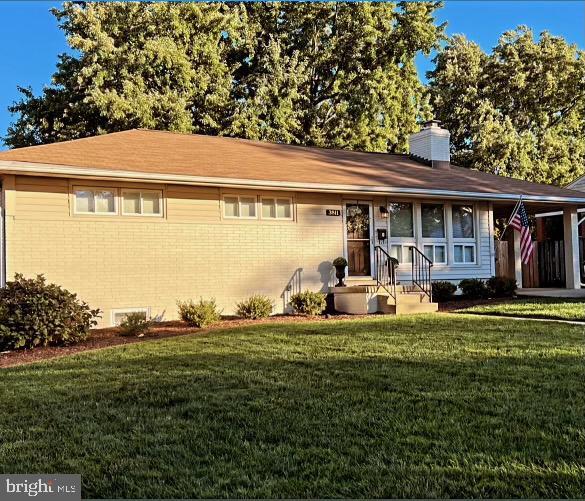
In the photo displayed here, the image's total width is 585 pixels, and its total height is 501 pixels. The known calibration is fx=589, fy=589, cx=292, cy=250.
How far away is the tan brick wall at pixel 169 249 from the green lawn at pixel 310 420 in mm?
3409

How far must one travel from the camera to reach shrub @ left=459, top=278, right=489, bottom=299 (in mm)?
14000

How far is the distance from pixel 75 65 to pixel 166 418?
65.5 feet

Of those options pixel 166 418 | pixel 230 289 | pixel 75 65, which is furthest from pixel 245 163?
pixel 75 65

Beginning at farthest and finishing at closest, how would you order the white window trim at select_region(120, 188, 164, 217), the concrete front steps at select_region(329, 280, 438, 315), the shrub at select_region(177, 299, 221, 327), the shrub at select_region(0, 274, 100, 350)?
the concrete front steps at select_region(329, 280, 438, 315)
the white window trim at select_region(120, 188, 164, 217)
the shrub at select_region(177, 299, 221, 327)
the shrub at select_region(0, 274, 100, 350)

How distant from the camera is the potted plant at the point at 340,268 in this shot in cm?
1268

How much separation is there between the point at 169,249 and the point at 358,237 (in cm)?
440

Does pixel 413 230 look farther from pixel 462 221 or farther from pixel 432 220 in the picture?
pixel 462 221

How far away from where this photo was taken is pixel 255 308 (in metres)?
11.1

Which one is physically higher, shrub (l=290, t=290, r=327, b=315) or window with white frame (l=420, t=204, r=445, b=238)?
window with white frame (l=420, t=204, r=445, b=238)

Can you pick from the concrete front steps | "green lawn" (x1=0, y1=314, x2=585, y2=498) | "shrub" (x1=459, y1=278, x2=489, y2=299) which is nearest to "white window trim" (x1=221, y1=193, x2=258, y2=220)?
the concrete front steps

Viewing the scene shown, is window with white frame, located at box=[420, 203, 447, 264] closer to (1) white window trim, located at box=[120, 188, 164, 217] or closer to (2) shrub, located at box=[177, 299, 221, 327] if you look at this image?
(2) shrub, located at box=[177, 299, 221, 327]

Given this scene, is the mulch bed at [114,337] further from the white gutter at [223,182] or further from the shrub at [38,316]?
the white gutter at [223,182]

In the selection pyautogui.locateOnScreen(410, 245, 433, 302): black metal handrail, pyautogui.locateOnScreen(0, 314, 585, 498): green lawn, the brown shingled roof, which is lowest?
pyautogui.locateOnScreen(0, 314, 585, 498): green lawn

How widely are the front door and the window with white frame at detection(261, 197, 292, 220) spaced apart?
4.79ft
